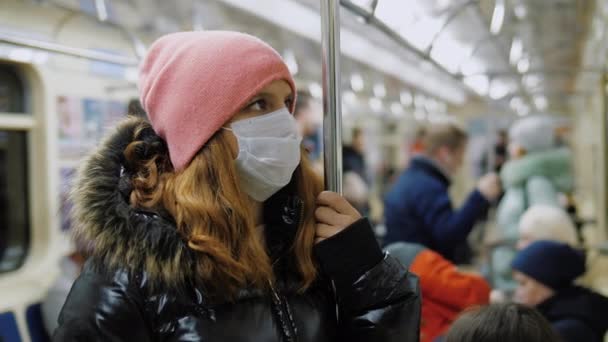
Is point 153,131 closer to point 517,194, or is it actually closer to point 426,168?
point 426,168

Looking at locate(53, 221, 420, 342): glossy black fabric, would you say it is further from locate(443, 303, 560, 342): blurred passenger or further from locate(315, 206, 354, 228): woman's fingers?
locate(443, 303, 560, 342): blurred passenger

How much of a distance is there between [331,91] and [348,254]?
307 millimetres

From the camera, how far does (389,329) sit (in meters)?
0.99

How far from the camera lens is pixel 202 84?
0.96 m

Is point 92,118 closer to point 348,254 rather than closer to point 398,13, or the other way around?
point 398,13

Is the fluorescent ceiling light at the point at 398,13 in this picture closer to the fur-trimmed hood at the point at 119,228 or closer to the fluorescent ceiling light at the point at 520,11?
the fur-trimmed hood at the point at 119,228

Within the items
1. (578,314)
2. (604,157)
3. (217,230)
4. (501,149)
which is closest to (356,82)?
(501,149)

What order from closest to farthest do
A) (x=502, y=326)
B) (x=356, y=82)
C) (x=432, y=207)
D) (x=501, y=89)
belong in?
(x=502, y=326)
(x=432, y=207)
(x=356, y=82)
(x=501, y=89)

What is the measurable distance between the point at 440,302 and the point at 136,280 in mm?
1138

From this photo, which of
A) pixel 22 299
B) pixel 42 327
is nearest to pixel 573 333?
pixel 42 327

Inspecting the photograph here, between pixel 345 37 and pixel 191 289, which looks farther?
pixel 345 37

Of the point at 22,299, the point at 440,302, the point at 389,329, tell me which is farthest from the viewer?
the point at 22,299

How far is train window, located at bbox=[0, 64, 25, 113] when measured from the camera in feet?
10.3

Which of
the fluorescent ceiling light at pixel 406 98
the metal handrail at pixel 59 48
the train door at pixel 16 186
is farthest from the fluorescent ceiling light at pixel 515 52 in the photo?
the fluorescent ceiling light at pixel 406 98
